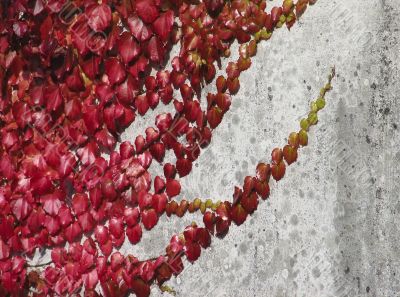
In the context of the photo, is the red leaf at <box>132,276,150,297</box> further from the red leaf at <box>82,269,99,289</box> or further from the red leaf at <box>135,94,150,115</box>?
the red leaf at <box>135,94,150,115</box>

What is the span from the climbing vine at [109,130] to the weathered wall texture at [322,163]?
57 mm

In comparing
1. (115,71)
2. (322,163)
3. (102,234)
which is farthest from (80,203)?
(322,163)

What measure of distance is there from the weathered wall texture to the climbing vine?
57mm

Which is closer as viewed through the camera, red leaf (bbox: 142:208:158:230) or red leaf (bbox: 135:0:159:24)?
red leaf (bbox: 135:0:159:24)

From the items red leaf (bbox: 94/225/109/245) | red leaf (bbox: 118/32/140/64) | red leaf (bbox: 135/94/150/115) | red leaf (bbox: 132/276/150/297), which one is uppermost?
red leaf (bbox: 118/32/140/64)

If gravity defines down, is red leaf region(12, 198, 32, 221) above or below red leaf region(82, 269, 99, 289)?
above

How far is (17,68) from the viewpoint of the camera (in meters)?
2.55

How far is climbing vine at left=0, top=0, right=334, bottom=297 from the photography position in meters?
2.37

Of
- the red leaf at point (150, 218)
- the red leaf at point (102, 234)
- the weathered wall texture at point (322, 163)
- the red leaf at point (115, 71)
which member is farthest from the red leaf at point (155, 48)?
the red leaf at point (102, 234)

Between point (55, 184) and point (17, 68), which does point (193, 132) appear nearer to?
point (55, 184)

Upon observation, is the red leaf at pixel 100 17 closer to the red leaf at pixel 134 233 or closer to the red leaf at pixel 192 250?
the red leaf at pixel 134 233

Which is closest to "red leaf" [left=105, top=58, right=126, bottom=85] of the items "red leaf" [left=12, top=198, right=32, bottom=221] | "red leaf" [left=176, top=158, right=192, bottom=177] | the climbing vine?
the climbing vine

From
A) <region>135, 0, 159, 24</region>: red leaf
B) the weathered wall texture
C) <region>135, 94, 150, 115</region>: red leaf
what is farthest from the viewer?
<region>135, 94, 150, 115</region>: red leaf

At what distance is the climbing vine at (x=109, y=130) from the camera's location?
2367mm
